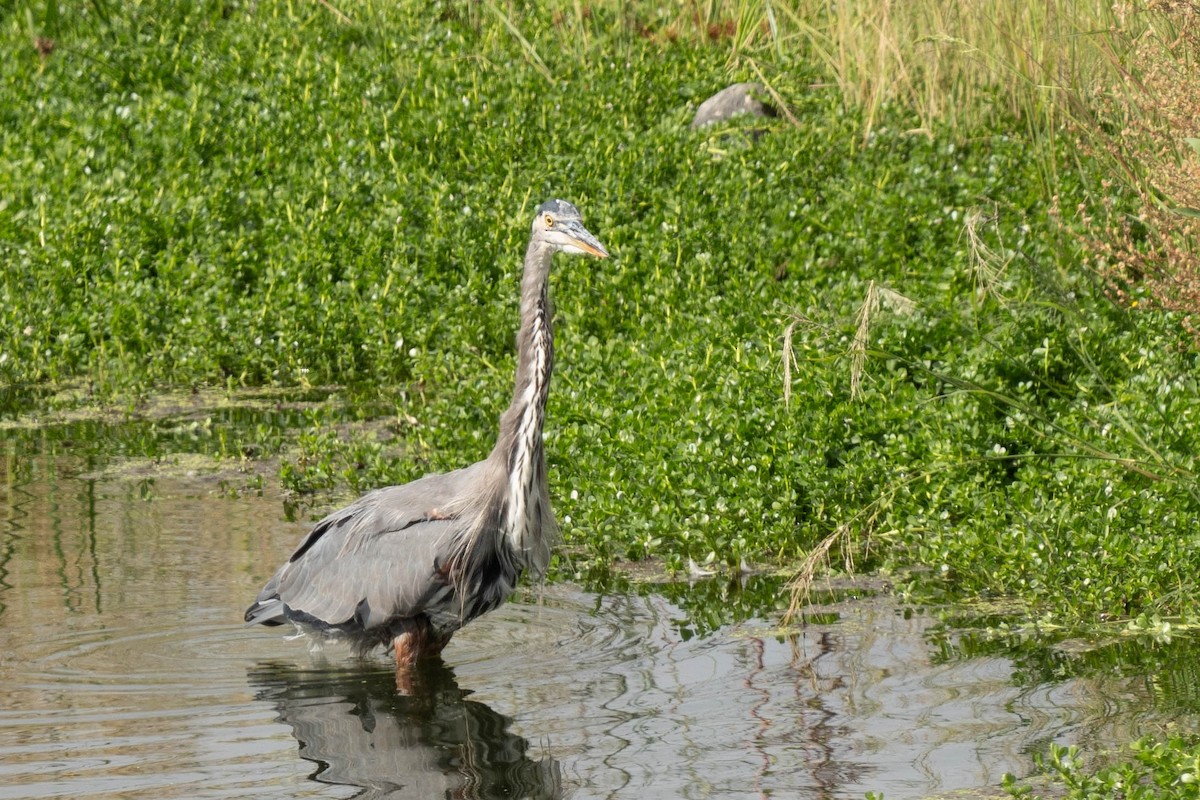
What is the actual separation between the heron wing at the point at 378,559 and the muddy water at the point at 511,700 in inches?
9.8

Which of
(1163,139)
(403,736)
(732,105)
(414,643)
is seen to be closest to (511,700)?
(403,736)

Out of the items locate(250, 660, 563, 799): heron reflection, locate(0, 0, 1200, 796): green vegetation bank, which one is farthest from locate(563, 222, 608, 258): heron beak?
locate(250, 660, 563, 799): heron reflection

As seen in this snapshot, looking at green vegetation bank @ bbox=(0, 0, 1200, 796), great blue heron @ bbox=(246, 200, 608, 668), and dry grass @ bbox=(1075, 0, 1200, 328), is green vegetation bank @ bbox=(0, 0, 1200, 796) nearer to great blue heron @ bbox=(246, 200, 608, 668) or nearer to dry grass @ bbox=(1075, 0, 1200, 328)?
dry grass @ bbox=(1075, 0, 1200, 328)

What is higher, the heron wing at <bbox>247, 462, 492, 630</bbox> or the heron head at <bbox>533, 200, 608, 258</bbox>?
the heron head at <bbox>533, 200, 608, 258</bbox>

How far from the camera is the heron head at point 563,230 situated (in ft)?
20.9

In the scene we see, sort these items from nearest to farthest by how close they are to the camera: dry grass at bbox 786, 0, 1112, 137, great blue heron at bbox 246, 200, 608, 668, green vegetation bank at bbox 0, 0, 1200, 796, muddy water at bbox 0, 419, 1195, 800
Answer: muddy water at bbox 0, 419, 1195, 800, great blue heron at bbox 246, 200, 608, 668, green vegetation bank at bbox 0, 0, 1200, 796, dry grass at bbox 786, 0, 1112, 137

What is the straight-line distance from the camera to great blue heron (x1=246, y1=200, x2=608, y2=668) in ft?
20.2

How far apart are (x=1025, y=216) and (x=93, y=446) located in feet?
17.7

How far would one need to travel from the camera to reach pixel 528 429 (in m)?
6.23

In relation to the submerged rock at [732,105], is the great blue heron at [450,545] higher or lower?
lower

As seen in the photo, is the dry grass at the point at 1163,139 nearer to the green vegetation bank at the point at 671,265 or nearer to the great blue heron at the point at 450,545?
the green vegetation bank at the point at 671,265

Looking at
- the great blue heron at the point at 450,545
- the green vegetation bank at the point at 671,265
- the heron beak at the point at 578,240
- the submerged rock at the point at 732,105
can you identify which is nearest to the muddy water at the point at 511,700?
the great blue heron at the point at 450,545

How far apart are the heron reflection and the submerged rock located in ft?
21.6

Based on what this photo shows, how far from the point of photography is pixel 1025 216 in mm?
9992
